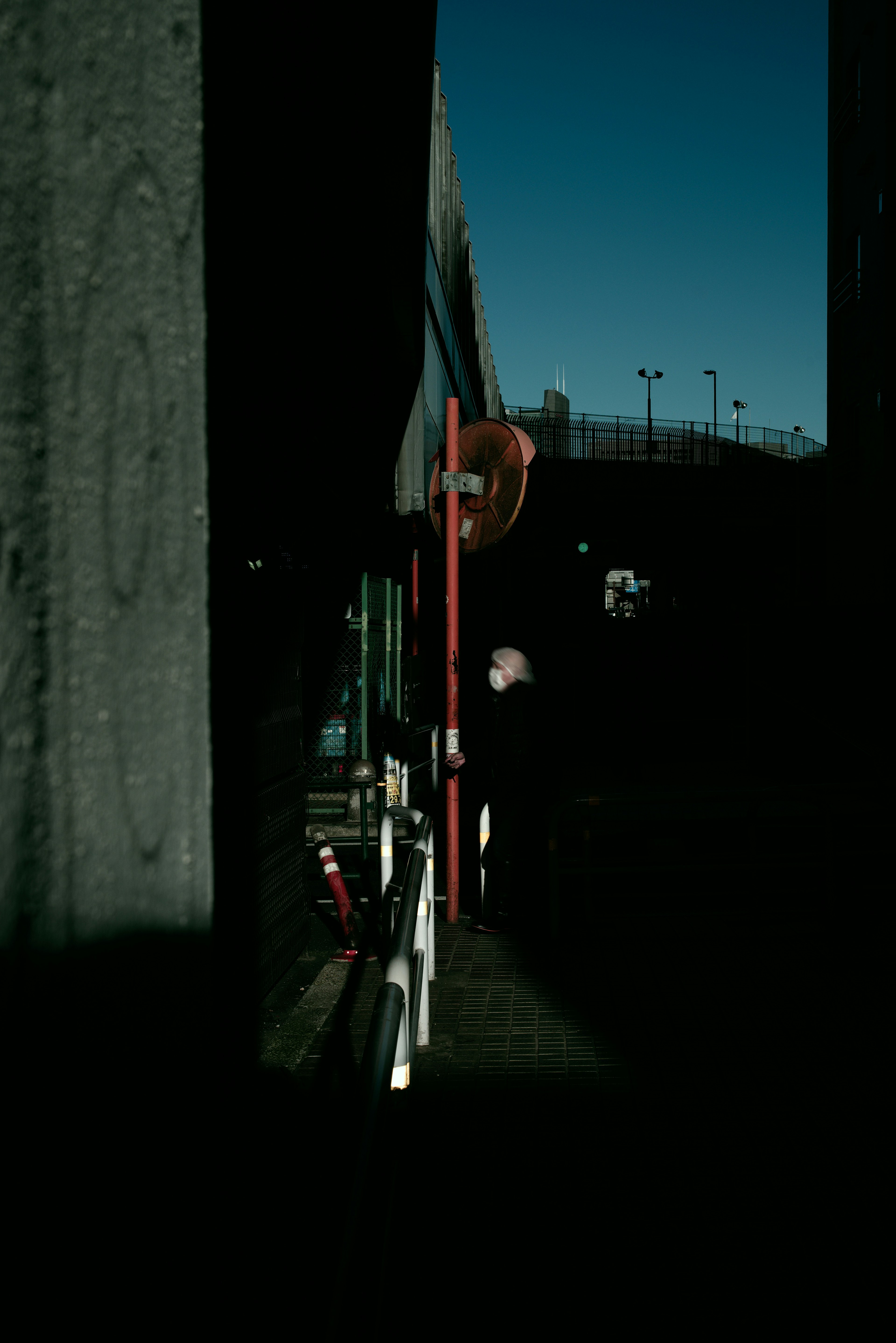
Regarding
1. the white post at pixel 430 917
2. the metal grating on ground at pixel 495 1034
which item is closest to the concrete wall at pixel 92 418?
the metal grating on ground at pixel 495 1034

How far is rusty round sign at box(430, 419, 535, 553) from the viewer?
7000 mm

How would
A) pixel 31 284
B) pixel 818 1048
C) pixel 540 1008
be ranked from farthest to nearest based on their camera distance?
1. pixel 540 1008
2. pixel 818 1048
3. pixel 31 284

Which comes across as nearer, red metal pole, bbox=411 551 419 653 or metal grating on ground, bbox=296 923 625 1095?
metal grating on ground, bbox=296 923 625 1095

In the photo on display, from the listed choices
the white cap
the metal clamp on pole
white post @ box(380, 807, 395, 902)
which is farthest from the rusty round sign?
white post @ box(380, 807, 395, 902)

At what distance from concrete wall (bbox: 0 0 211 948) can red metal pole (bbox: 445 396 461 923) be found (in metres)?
5.92

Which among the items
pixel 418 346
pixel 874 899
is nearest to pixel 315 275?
pixel 418 346

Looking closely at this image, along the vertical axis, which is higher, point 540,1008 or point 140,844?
point 140,844

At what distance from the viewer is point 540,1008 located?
5098 millimetres

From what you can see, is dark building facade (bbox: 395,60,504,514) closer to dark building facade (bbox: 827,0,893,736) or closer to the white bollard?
the white bollard

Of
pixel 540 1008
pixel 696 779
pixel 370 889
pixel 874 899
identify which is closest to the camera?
pixel 540 1008

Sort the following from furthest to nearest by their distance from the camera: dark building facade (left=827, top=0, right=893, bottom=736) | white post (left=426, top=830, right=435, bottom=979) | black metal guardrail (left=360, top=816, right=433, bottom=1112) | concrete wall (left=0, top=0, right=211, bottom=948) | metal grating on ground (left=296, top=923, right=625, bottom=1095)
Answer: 1. dark building facade (left=827, top=0, right=893, bottom=736)
2. white post (left=426, top=830, right=435, bottom=979)
3. metal grating on ground (left=296, top=923, right=625, bottom=1095)
4. black metal guardrail (left=360, top=816, right=433, bottom=1112)
5. concrete wall (left=0, top=0, right=211, bottom=948)

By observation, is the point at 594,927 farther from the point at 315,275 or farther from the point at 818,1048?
the point at 315,275

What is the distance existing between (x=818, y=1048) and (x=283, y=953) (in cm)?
323

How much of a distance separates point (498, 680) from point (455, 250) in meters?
14.3
